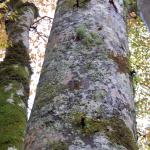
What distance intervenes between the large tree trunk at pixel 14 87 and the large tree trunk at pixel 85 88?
4.29m

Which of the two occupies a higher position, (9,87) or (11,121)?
(9,87)

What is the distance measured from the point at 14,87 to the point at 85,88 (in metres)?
5.49

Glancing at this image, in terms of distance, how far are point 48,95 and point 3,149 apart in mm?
4438

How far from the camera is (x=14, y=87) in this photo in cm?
729

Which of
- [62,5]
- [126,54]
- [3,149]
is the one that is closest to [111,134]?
[126,54]

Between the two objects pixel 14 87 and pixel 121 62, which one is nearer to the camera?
pixel 121 62

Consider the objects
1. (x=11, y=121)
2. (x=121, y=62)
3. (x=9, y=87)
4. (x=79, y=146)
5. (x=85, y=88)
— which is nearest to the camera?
(x=79, y=146)

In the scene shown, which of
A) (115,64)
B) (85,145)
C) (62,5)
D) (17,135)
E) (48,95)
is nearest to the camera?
(85,145)

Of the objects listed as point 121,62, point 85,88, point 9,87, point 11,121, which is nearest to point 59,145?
point 85,88

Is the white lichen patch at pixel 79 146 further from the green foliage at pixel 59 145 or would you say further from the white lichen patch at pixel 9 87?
the white lichen patch at pixel 9 87

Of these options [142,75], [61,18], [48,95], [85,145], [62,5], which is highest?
[142,75]

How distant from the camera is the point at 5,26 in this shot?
10.0 m

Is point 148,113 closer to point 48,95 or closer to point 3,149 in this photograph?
point 3,149

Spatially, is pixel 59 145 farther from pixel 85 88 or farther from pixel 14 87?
pixel 14 87
